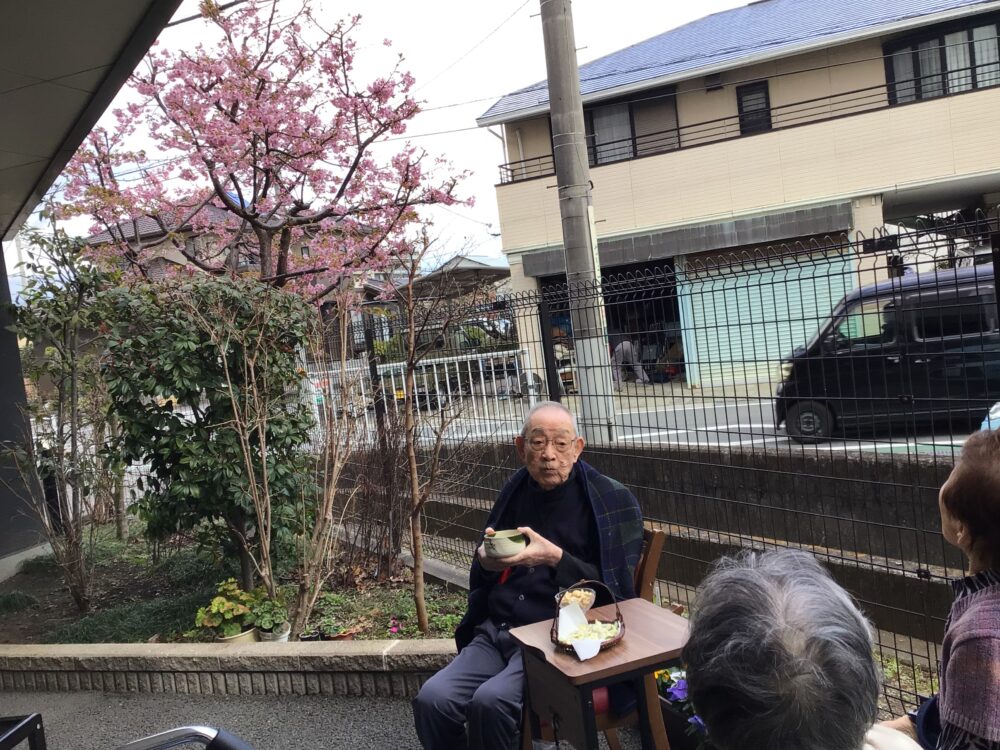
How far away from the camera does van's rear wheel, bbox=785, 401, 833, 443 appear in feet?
10.9

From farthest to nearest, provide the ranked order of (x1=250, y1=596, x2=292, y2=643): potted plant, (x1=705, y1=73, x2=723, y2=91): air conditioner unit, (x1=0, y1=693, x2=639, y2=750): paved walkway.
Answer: (x1=705, y1=73, x2=723, y2=91): air conditioner unit → (x1=250, y1=596, x2=292, y2=643): potted plant → (x1=0, y1=693, x2=639, y2=750): paved walkway

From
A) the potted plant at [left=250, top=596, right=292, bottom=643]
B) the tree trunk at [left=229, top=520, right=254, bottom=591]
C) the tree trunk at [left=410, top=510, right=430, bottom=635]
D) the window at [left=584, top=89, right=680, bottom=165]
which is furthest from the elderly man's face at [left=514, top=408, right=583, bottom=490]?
the window at [left=584, top=89, right=680, bottom=165]

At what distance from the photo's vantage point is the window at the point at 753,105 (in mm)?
14805

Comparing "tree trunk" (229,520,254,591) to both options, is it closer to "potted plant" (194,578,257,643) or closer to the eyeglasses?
"potted plant" (194,578,257,643)

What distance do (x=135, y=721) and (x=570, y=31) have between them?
5.89 metres

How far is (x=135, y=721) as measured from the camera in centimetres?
364

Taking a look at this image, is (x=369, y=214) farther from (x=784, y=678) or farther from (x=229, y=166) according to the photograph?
(x=784, y=678)

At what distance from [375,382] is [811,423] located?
10.8 ft

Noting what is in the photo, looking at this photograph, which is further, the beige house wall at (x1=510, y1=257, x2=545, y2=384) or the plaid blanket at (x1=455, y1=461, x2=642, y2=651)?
the beige house wall at (x1=510, y1=257, x2=545, y2=384)

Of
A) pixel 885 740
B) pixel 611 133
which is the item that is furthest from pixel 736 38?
pixel 885 740

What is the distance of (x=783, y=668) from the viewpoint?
1158 millimetres

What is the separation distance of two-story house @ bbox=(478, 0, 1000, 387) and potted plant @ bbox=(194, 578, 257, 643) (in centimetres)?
1199

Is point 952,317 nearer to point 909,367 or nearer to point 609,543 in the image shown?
point 909,367

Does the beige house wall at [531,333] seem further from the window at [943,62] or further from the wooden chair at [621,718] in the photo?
the window at [943,62]
